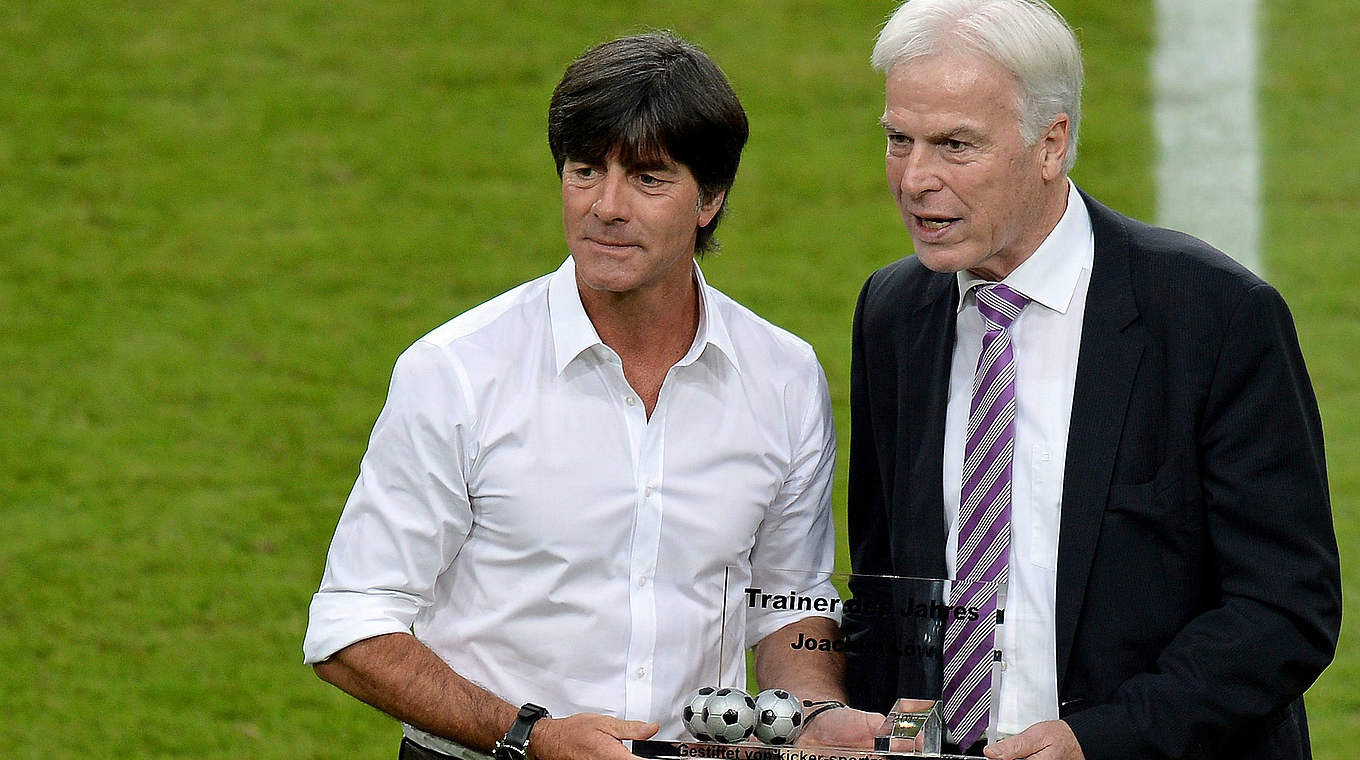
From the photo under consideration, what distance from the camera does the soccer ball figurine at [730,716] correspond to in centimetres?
239

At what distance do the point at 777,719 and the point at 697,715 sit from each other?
11 centimetres

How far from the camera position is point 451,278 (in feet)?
22.4

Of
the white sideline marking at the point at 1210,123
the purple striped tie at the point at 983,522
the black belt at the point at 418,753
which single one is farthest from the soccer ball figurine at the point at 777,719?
the white sideline marking at the point at 1210,123

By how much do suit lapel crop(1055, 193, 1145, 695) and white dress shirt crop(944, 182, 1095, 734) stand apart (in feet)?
0.08

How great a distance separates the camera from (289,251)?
6.88 meters

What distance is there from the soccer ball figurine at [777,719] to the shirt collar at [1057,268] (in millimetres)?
683

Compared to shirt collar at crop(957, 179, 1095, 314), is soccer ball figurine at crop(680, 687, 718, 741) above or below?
below

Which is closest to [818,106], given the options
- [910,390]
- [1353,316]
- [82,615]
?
[1353,316]

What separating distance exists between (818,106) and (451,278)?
1.88 meters

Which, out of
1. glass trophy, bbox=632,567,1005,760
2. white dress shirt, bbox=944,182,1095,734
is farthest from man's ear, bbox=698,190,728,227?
glass trophy, bbox=632,567,1005,760

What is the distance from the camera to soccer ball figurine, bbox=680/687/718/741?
7.93ft

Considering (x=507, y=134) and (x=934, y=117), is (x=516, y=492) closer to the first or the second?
(x=934, y=117)

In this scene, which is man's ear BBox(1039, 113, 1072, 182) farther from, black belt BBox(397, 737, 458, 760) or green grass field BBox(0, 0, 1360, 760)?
Result: green grass field BBox(0, 0, 1360, 760)

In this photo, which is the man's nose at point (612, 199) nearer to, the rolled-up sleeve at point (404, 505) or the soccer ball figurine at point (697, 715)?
the rolled-up sleeve at point (404, 505)
